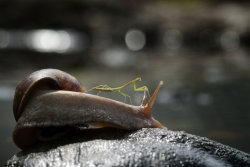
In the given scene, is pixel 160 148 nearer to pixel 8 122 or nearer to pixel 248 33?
pixel 8 122

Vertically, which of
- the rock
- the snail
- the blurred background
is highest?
the snail

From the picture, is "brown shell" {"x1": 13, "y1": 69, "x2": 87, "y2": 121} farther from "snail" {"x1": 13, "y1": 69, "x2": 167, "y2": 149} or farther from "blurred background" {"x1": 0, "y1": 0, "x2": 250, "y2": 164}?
"blurred background" {"x1": 0, "y1": 0, "x2": 250, "y2": 164}

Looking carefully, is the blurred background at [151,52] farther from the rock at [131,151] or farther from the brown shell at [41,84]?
the rock at [131,151]

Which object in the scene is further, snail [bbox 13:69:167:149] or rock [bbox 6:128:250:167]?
snail [bbox 13:69:167:149]

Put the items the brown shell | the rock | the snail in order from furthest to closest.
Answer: the brown shell
the snail
the rock

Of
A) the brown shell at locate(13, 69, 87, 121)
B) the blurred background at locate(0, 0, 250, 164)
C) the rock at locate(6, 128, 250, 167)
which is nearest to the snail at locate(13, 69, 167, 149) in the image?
the brown shell at locate(13, 69, 87, 121)

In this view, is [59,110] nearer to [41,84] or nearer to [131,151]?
[41,84]

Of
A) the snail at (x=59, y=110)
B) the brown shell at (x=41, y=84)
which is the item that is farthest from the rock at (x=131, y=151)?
the brown shell at (x=41, y=84)
